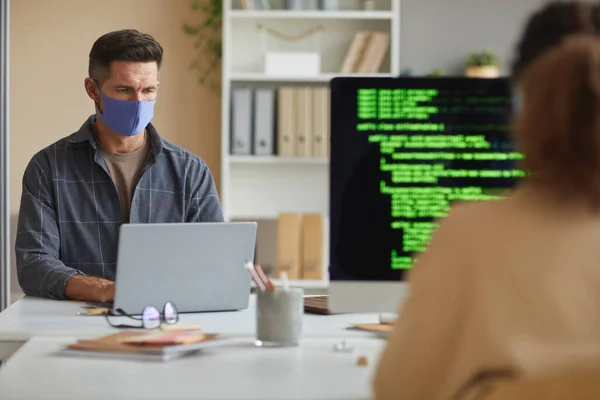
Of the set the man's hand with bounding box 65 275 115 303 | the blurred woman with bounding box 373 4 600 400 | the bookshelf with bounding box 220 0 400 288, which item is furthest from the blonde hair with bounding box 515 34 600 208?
the bookshelf with bounding box 220 0 400 288

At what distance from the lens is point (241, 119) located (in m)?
3.85

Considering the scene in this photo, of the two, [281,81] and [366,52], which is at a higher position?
[366,52]

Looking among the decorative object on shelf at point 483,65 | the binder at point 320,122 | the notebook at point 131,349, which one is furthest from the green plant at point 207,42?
the notebook at point 131,349

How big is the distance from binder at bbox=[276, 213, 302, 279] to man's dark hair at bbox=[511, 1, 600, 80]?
281 centimetres

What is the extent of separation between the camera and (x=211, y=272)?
72.8 inches

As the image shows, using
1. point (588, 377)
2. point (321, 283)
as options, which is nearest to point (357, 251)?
point (588, 377)

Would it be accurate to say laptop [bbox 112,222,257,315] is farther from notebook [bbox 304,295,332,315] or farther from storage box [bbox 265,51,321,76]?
storage box [bbox 265,51,321,76]

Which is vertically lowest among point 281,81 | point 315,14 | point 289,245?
point 289,245

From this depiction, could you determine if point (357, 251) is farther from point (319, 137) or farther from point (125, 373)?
point (319, 137)

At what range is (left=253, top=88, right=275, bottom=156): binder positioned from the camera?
3850mm

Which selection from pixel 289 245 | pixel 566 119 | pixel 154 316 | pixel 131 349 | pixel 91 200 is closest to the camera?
pixel 566 119

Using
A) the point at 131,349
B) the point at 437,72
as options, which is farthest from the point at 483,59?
the point at 131,349

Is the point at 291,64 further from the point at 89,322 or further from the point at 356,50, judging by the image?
the point at 89,322

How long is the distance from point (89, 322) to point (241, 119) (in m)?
2.17
